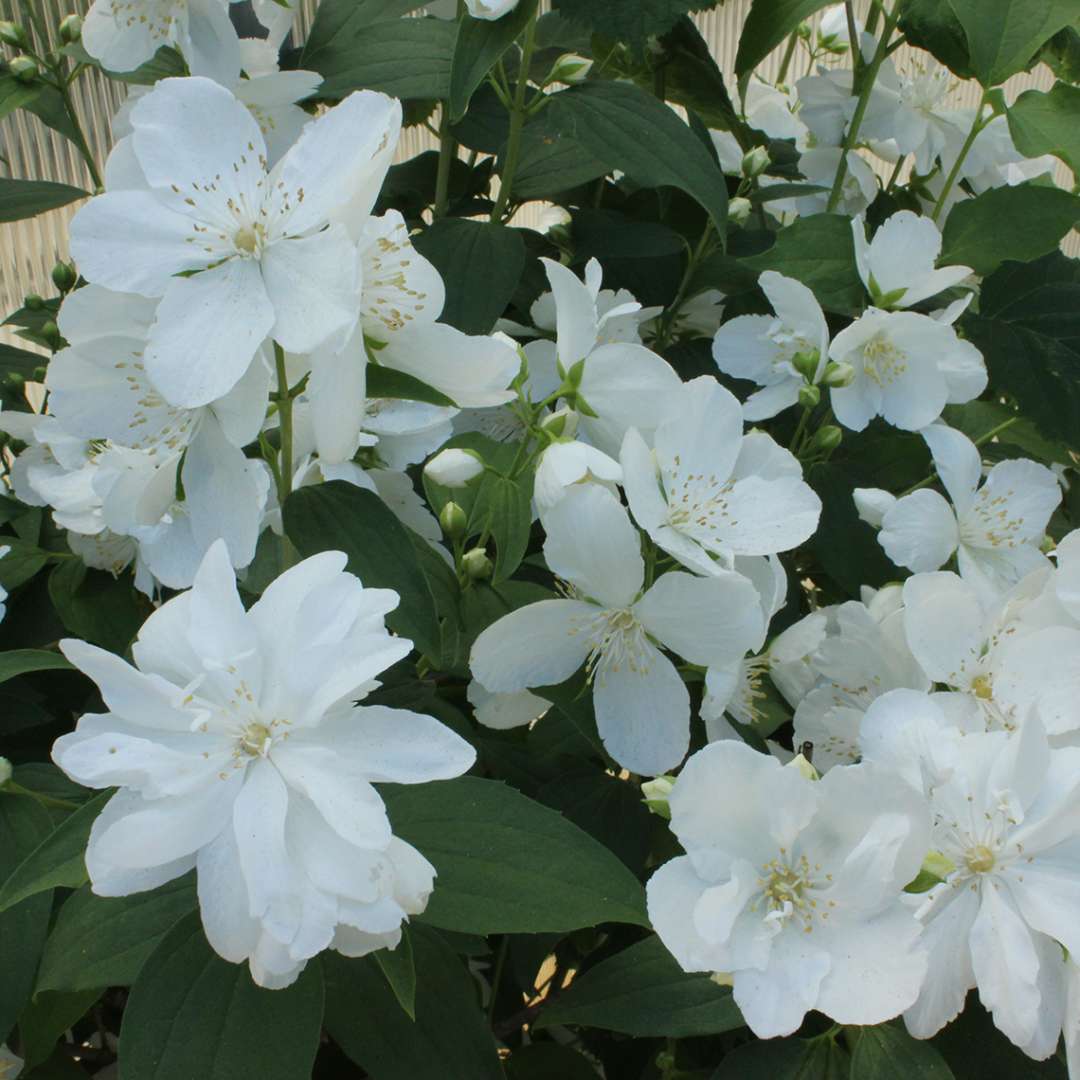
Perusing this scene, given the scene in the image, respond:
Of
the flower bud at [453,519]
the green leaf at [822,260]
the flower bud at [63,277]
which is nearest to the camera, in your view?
the flower bud at [453,519]

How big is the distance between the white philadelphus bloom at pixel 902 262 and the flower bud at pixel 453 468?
0.44 meters

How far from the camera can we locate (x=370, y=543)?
63 centimetres

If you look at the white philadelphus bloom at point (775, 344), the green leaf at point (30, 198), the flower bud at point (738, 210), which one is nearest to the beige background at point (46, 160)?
the green leaf at point (30, 198)

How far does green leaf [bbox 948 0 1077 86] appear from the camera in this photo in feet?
3.03

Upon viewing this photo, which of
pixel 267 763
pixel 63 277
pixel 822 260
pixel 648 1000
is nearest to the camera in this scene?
pixel 267 763

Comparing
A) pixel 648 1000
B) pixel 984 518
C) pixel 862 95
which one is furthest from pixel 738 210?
pixel 648 1000

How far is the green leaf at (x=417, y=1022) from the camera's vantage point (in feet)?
2.08

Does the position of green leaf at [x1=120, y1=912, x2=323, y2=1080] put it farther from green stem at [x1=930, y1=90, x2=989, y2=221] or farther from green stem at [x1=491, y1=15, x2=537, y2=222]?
green stem at [x1=930, y1=90, x2=989, y2=221]

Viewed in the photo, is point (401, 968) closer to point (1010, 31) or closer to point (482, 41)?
point (482, 41)

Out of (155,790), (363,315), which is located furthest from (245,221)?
(155,790)

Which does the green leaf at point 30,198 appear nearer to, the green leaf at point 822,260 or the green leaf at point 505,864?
the green leaf at point 822,260

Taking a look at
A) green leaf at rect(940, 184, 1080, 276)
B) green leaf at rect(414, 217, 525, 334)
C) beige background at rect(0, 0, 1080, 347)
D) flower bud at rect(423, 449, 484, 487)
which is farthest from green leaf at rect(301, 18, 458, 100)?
beige background at rect(0, 0, 1080, 347)

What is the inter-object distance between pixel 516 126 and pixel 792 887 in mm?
645

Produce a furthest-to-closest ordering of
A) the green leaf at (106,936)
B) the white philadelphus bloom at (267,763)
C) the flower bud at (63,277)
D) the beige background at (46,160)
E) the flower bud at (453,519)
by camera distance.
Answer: the beige background at (46,160)
the flower bud at (63,277)
the flower bud at (453,519)
the green leaf at (106,936)
the white philadelphus bloom at (267,763)
